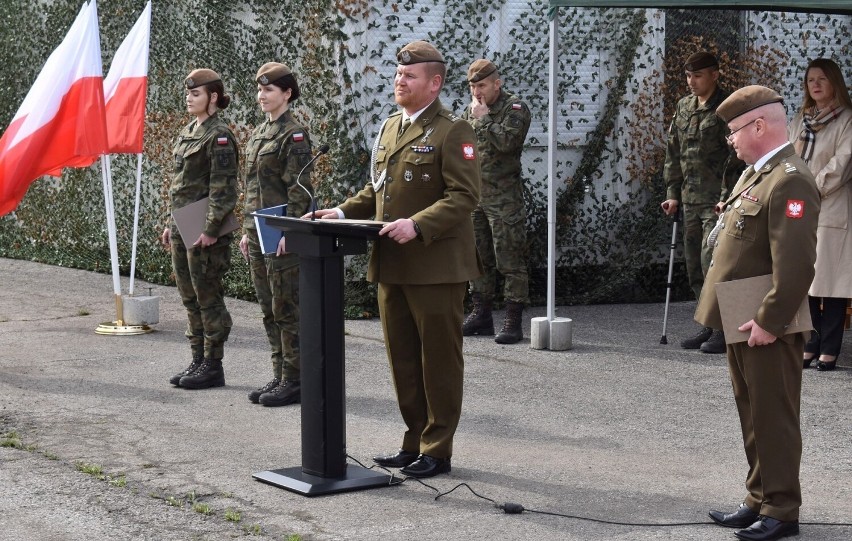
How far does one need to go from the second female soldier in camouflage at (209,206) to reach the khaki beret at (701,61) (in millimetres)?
3601

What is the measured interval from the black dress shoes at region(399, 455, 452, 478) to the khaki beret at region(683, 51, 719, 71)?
467 centimetres

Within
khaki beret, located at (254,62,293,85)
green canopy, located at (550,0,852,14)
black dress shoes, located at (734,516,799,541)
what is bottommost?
black dress shoes, located at (734,516,799,541)

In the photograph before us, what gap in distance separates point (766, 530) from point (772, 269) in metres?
1.06

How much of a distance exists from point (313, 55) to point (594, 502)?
6.95 metres

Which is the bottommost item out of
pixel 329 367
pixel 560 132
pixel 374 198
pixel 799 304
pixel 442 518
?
pixel 442 518

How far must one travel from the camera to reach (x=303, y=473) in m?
6.02

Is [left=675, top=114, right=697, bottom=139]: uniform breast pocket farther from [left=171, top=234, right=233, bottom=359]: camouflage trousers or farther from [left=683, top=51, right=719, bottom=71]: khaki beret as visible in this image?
[left=171, top=234, right=233, bottom=359]: camouflage trousers

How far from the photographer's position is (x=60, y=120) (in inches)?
390

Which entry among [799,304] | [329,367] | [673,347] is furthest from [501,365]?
[799,304]

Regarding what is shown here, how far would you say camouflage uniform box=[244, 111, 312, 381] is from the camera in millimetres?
7680

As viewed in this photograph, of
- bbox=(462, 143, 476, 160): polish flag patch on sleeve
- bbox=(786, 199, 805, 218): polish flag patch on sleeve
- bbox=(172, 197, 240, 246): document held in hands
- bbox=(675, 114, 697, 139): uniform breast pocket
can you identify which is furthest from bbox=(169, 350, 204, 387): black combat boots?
bbox=(786, 199, 805, 218): polish flag patch on sleeve

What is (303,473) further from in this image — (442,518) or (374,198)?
(374,198)

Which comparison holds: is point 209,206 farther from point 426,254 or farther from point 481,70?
Result: point 481,70

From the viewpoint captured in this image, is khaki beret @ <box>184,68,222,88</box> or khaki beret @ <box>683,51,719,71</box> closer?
khaki beret @ <box>184,68,222,88</box>
